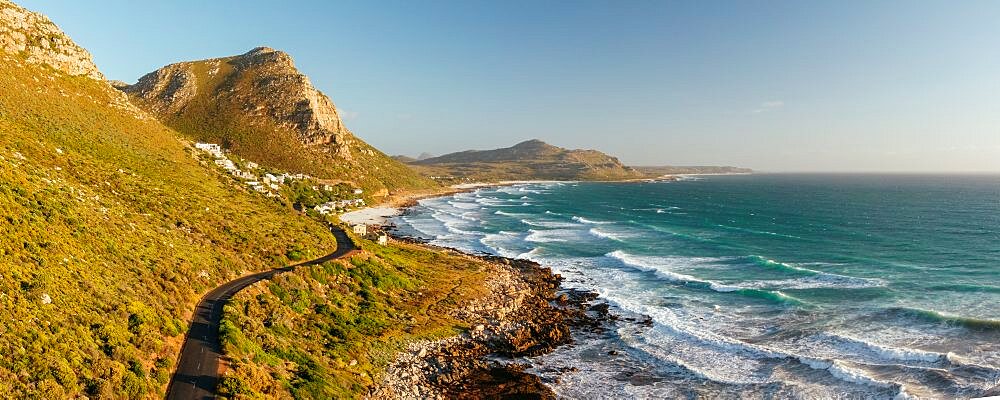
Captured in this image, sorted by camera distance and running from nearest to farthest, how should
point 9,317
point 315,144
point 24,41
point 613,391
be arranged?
point 9,317 → point 613,391 → point 24,41 → point 315,144

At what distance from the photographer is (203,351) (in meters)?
25.0

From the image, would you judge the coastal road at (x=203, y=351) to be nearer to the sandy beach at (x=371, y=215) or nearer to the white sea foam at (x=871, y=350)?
the white sea foam at (x=871, y=350)

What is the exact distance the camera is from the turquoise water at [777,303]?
105 feet

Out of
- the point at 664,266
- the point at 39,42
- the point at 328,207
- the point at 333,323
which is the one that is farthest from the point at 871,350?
the point at 39,42

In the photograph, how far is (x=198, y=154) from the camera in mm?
74062

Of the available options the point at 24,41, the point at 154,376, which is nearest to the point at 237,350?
the point at 154,376

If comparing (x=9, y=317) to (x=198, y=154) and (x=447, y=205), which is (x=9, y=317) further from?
(x=447, y=205)

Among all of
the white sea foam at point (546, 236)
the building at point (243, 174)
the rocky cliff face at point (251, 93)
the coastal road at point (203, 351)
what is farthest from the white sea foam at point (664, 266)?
the rocky cliff face at point (251, 93)

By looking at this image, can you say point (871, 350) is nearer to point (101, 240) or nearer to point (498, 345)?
point (498, 345)

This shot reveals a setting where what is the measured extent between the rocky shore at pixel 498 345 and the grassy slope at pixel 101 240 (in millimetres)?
12848

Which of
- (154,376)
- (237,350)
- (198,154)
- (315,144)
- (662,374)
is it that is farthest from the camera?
(315,144)

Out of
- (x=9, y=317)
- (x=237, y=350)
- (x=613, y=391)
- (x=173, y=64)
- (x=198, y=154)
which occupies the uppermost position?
(x=173, y=64)

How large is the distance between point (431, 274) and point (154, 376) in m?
32.0

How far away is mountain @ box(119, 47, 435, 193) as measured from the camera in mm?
126938
